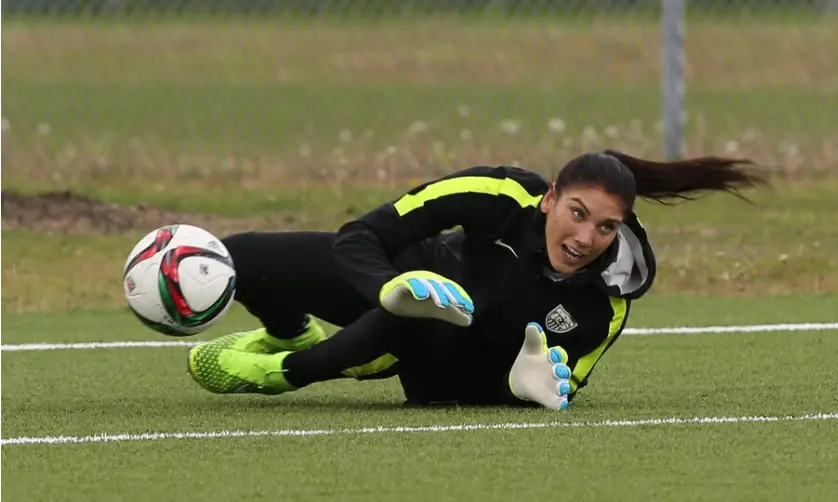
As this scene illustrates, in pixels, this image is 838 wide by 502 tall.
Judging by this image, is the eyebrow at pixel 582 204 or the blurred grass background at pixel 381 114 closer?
the eyebrow at pixel 582 204

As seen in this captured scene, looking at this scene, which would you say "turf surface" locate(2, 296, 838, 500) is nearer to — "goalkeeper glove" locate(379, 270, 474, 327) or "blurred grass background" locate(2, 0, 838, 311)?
"goalkeeper glove" locate(379, 270, 474, 327)

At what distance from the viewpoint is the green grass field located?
5465mm

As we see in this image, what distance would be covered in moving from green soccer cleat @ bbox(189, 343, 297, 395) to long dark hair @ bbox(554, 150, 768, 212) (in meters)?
1.23

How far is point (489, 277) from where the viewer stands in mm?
6500

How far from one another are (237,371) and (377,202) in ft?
18.2

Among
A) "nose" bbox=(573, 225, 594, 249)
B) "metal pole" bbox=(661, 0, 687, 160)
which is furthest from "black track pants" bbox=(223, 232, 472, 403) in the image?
"metal pole" bbox=(661, 0, 687, 160)

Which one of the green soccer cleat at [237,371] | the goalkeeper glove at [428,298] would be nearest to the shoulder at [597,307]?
the goalkeeper glove at [428,298]

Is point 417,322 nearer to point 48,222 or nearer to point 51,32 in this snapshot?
point 48,222

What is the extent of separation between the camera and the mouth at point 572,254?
6211mm

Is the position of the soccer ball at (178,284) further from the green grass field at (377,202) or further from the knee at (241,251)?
the green grass field at (377,202)

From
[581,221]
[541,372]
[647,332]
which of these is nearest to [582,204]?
[581,221]

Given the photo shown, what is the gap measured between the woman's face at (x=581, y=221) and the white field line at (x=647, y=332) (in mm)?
2342

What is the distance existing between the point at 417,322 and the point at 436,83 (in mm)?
15136

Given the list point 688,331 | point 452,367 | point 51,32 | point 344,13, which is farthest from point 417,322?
point 51,32
